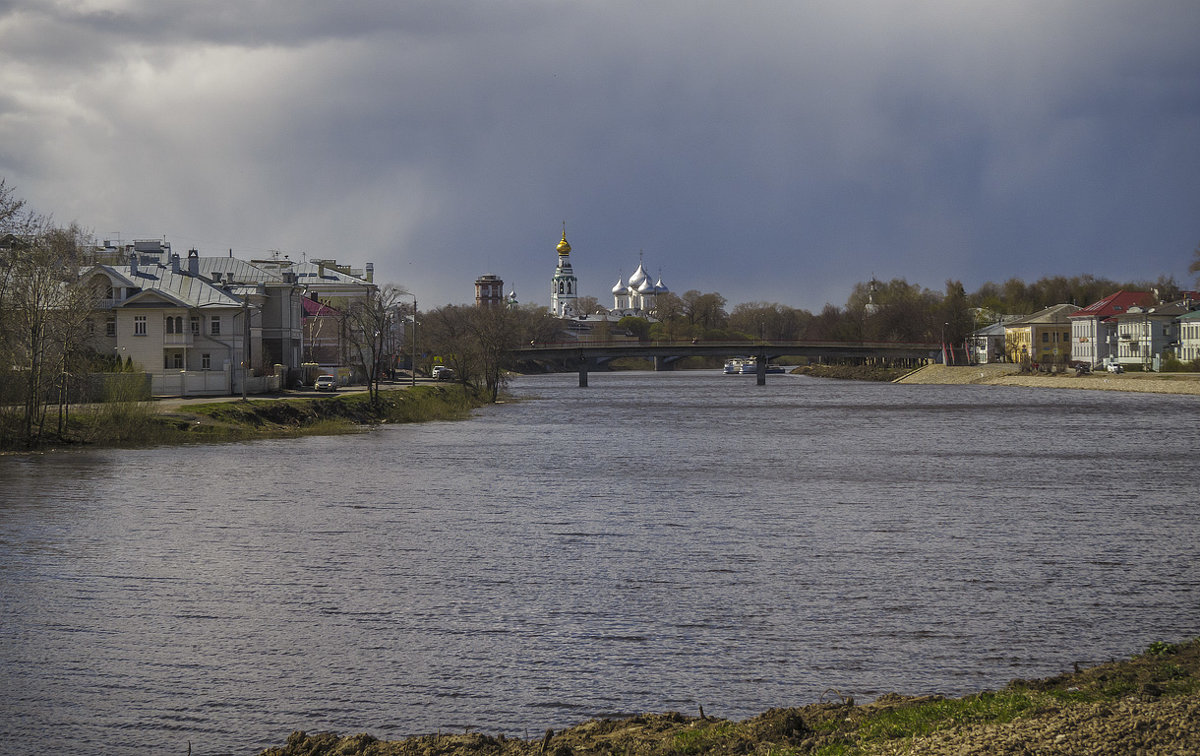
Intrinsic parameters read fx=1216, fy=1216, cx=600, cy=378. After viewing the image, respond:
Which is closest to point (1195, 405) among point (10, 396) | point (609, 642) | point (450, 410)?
point (450, 410)

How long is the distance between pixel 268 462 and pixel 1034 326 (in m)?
141

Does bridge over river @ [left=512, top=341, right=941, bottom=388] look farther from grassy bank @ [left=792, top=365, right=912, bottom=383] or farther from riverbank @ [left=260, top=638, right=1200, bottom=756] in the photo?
riverbank @ [left=260, top=638, right=1200, bottom=756]

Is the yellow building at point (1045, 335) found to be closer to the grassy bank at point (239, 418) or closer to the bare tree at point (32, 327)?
the grassy bank at point (239, 418)

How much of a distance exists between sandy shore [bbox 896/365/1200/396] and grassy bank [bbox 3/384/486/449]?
6774cm

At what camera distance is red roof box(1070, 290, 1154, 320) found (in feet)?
499

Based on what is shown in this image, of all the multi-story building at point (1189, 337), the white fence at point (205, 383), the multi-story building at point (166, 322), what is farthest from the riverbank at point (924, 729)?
the multi-story building at point (1189, 337)

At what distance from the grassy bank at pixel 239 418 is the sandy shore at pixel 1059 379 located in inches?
2667

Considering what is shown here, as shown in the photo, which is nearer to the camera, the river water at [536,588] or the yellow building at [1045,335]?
the river water at [536,588]

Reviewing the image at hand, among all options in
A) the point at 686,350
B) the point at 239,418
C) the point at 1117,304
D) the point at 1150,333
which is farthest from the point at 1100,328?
the point at 239,418

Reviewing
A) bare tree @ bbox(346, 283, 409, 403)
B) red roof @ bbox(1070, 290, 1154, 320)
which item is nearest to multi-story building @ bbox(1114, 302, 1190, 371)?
red roof @ bbox(1070, 290, 1154, 320)

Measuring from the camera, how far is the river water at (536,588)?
13477 millimetres

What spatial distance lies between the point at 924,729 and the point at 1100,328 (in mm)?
154635

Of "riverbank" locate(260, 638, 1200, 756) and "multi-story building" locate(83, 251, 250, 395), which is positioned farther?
"multi-story building" locate(83, 251, 250, 395)

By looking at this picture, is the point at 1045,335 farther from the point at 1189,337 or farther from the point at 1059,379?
the point at 1059,379
